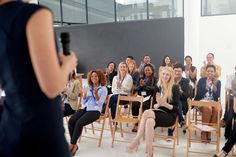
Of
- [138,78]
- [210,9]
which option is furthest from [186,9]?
[138,78]

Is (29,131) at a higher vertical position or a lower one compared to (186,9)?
lower

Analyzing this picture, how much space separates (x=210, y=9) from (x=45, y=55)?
627 centimetres

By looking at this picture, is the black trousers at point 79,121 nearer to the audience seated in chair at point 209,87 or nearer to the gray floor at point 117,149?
the gray floor at point 117,149

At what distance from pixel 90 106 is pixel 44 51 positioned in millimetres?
3070

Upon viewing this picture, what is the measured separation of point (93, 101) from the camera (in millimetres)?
3826

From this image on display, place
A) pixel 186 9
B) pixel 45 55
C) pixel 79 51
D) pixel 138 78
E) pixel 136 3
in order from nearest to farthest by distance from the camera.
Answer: pixel 45 55
pixel 138 78
pixel 186 9
pixel 136 3
pixel 79 51

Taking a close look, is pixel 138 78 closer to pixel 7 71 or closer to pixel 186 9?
pixel 186 9

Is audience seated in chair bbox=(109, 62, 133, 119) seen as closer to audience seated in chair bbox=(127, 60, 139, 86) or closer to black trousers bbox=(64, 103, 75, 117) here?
audience seated in chair bbox=(127, 60, 139, 86)

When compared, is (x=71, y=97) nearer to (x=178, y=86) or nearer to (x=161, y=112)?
(x=161, y=112)

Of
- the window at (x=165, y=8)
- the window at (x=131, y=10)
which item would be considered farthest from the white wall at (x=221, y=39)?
the window at (x=131, y=10)

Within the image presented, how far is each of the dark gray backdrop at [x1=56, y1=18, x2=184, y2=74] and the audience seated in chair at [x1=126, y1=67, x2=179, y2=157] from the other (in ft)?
12.0

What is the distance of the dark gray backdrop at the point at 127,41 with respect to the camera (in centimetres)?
730

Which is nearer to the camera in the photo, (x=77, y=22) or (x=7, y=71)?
(x=7, y=71)

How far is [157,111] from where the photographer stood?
354cm
